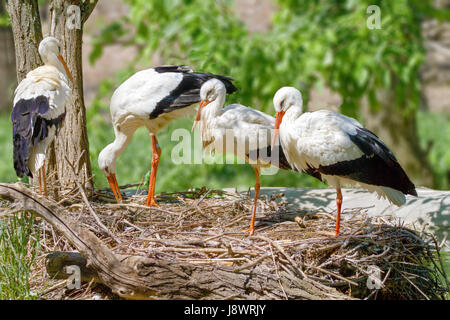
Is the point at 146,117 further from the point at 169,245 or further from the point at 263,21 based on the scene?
the point at 263,21

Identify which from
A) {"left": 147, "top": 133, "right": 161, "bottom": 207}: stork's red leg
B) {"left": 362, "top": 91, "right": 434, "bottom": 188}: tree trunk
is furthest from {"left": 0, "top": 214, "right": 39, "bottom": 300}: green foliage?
{"left": 362, "top": 91, "right": 434, "bottom": 188}: tree trunk

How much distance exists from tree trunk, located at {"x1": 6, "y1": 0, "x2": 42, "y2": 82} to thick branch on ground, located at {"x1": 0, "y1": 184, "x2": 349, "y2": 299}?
6.37 feet

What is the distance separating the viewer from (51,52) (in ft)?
16.0

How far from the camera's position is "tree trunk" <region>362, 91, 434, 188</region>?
9.75 meters

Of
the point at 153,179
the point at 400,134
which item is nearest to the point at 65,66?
the point at 153,179

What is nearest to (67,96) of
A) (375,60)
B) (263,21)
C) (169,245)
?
(169,245)

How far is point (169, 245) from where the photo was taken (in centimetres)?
403

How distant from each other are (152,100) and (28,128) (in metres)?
1.05

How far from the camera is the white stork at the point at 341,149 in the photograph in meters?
4.14

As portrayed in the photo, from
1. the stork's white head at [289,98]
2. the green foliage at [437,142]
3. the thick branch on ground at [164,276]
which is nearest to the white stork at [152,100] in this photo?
the stork's white head at [289,98]

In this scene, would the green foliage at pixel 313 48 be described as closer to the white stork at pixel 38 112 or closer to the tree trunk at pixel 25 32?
the tree trunk at pixel 25 32

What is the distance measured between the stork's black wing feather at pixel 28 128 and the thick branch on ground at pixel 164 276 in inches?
40.4

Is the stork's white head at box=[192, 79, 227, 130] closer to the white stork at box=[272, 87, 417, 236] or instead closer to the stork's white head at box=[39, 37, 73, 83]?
the white stork at box=[272, 87, 417, 236]

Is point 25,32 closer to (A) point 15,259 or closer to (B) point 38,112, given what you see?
(B) point 38,112
